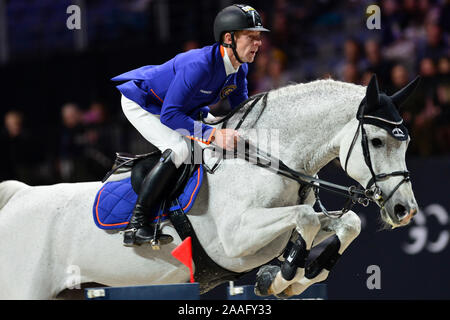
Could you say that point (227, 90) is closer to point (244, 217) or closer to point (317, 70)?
point (244, 217)

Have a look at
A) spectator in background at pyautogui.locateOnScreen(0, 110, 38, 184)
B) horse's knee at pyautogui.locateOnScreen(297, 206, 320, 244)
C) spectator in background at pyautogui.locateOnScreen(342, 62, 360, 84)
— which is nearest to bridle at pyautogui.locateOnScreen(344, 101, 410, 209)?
horse's knee at pyautogui.locateOnScreen(297, 206, 320, 244)

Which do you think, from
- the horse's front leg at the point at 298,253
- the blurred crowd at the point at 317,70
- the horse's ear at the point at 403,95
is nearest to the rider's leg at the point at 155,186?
the horse's front leg at the point at 298,253

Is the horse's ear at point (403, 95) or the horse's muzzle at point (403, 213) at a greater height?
the horse's ear at point (403, 95)

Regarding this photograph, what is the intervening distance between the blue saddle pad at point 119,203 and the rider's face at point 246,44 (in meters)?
0.79

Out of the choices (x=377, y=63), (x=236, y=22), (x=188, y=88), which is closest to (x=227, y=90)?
(x=188, y=88)

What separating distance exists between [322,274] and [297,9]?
5541 millimetres

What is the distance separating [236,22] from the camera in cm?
438

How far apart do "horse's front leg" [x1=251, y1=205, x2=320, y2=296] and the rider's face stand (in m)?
1.00

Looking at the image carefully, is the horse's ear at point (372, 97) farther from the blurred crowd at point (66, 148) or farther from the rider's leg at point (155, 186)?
the blurred crowd at point (66, 148)

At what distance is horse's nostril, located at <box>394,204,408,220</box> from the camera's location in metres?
3.98

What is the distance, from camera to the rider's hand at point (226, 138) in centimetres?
439

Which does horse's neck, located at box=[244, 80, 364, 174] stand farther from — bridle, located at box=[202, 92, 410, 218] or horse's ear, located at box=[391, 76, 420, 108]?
horse's ear, located at box=[391, 76, 420, 108]

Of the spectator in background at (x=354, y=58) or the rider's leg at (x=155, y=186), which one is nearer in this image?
the rider's leg at (x=155, y=186)
